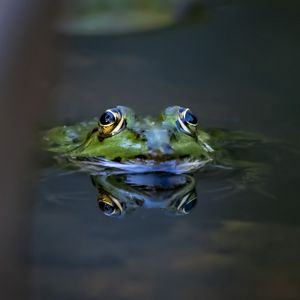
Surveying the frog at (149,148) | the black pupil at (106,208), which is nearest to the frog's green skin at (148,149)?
the frog at (149,148)

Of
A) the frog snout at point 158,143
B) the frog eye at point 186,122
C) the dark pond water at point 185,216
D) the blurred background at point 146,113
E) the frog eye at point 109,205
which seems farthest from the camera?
the frog eye at point 186,122

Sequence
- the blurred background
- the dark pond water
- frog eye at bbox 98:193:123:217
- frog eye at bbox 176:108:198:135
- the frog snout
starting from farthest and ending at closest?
frog eye at bbox 176:108:198:135 → the frog snout → frog eye at bbox 98:193:123:217 → the dark pond water → the blurred background

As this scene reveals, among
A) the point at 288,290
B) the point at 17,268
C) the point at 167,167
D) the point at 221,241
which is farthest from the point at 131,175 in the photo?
the point at 17,268

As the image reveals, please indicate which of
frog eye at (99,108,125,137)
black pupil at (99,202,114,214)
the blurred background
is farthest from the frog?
black pupil at (99,202,114,214)

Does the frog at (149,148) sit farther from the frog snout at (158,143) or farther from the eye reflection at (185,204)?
the eye reflection at (185,204)

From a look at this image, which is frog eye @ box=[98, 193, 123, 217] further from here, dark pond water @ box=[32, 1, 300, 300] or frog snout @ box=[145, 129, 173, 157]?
frog snout @ box=[145, 129, 173, 157]

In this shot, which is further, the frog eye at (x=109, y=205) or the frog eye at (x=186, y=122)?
the frog eye at (x=186, y=122)
